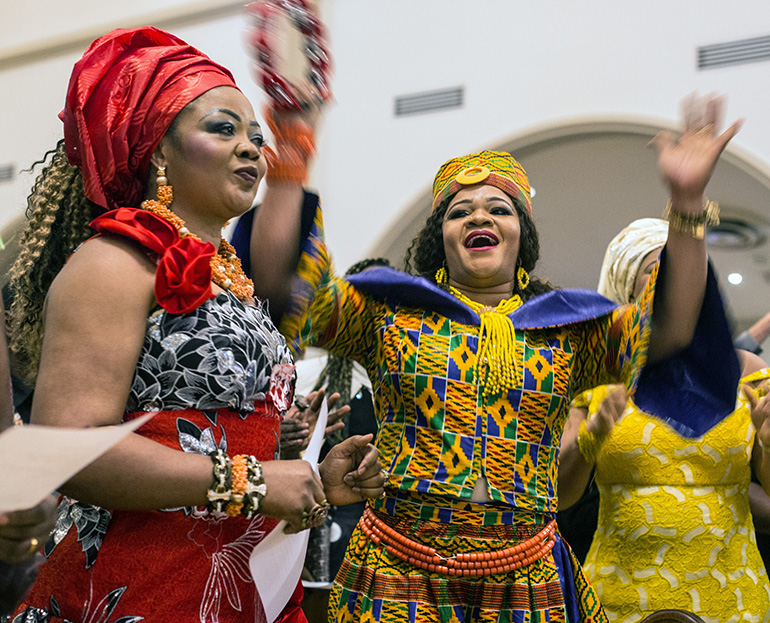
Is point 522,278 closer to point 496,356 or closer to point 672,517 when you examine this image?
point 496,356

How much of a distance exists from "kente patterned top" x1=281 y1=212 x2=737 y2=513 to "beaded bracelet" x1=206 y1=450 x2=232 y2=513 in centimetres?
49

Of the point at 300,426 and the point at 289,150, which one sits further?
the point at 300,426

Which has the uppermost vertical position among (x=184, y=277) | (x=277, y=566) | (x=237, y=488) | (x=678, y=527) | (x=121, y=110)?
(x=121, y=110)

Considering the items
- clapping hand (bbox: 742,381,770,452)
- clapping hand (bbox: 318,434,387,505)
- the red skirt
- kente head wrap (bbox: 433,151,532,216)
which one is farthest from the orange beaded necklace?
clapping hand (bbox: 742,381,770,452)

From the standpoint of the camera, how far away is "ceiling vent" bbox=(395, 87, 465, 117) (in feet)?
20.8

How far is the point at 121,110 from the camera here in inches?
66.2

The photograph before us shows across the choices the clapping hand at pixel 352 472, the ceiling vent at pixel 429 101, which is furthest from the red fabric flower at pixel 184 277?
the ceiling vent at pixel 429 101

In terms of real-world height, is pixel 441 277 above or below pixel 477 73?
below

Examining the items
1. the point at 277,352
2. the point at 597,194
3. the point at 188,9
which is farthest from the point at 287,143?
the point at 188,9

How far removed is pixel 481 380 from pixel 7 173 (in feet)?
22.6

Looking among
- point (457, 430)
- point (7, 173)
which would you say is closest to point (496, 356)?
point (457, 430)

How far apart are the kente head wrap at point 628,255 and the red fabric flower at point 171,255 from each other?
6.35ft

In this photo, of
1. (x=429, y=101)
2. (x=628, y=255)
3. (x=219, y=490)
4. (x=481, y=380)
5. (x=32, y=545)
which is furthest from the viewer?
(x=429, y=101)

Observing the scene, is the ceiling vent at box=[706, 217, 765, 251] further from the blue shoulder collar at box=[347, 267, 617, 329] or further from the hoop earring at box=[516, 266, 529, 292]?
the blue shoulder collar at box=[347, 267, 617, 329]
